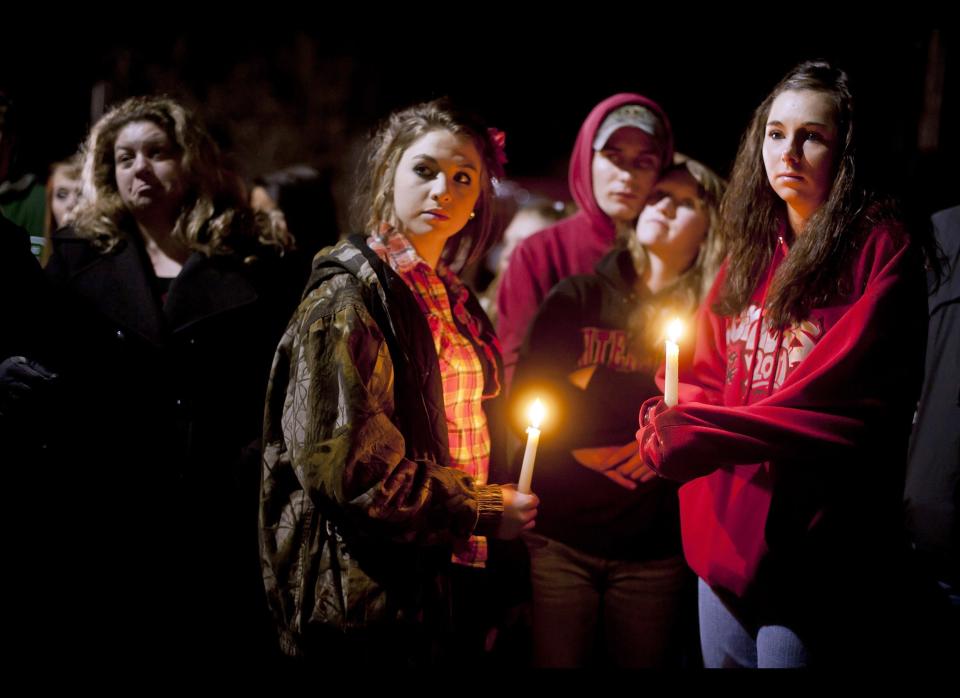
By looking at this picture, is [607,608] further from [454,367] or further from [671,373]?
[671,373]

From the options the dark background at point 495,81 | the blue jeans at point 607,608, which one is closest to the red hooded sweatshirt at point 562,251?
the dark background at point 495,81

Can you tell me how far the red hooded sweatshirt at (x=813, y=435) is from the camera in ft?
5.25

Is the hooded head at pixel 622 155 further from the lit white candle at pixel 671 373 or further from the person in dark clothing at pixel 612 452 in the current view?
the lit white candle at pixel 671 373

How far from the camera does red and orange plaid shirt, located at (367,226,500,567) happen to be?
81.7 inches

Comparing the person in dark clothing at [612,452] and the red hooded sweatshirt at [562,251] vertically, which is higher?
the red hooded sweatshirt at [562,251]

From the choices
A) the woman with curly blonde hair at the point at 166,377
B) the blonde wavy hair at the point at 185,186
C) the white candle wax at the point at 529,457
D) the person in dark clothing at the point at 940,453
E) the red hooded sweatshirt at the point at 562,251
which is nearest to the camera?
the white candle wax at the point at 529,457

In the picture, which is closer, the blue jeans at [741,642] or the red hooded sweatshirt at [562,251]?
the blue jeans at [741,642]

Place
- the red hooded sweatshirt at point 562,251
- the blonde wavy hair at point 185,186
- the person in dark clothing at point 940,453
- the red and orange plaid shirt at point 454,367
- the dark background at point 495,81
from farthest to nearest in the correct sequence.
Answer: the dark background at point 495,81
the red hooded sweatshirt at point 562,251
the blonde wavy hair at point 185,186
the person in dark clothing at point 940,453
the red and orange plaid shirt at point 454,367

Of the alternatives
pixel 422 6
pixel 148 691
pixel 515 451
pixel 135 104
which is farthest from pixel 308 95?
pixel 148 691

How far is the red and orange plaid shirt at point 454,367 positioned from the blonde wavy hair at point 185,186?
91cm

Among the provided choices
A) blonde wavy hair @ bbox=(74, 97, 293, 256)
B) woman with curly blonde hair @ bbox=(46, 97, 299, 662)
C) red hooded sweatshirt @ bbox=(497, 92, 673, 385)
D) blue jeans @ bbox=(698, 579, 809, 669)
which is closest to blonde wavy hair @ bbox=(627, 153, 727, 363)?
red hooded sweatshirt @ bbox=(497, 92, 673, 385)

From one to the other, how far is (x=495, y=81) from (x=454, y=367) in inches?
192

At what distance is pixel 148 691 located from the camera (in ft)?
6.08

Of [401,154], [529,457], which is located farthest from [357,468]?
[401,154]
